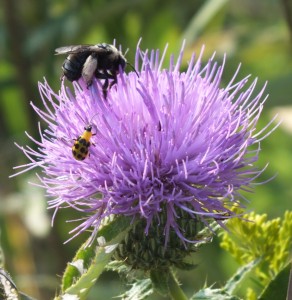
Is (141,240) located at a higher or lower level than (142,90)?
lower

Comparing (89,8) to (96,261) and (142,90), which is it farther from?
(96,261)

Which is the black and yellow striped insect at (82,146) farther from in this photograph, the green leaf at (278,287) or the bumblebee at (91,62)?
the green leaf at (278,287)

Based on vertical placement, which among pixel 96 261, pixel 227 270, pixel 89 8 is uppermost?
pixel 89 8

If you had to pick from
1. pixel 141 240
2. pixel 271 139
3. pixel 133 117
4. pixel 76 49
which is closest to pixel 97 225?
pixel 141 240

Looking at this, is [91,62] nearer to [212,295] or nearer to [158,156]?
[158,156]

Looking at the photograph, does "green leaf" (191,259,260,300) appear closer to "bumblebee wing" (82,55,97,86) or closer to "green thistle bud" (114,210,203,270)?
"green thistle bud" (114,210,203,270)

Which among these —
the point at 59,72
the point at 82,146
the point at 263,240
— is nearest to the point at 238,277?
the point at 263,240

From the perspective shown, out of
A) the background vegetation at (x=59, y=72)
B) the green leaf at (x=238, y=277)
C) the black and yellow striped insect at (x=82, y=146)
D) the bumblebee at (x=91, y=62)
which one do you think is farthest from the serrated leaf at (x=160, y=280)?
the background vegetation at (x=59, y=72)
